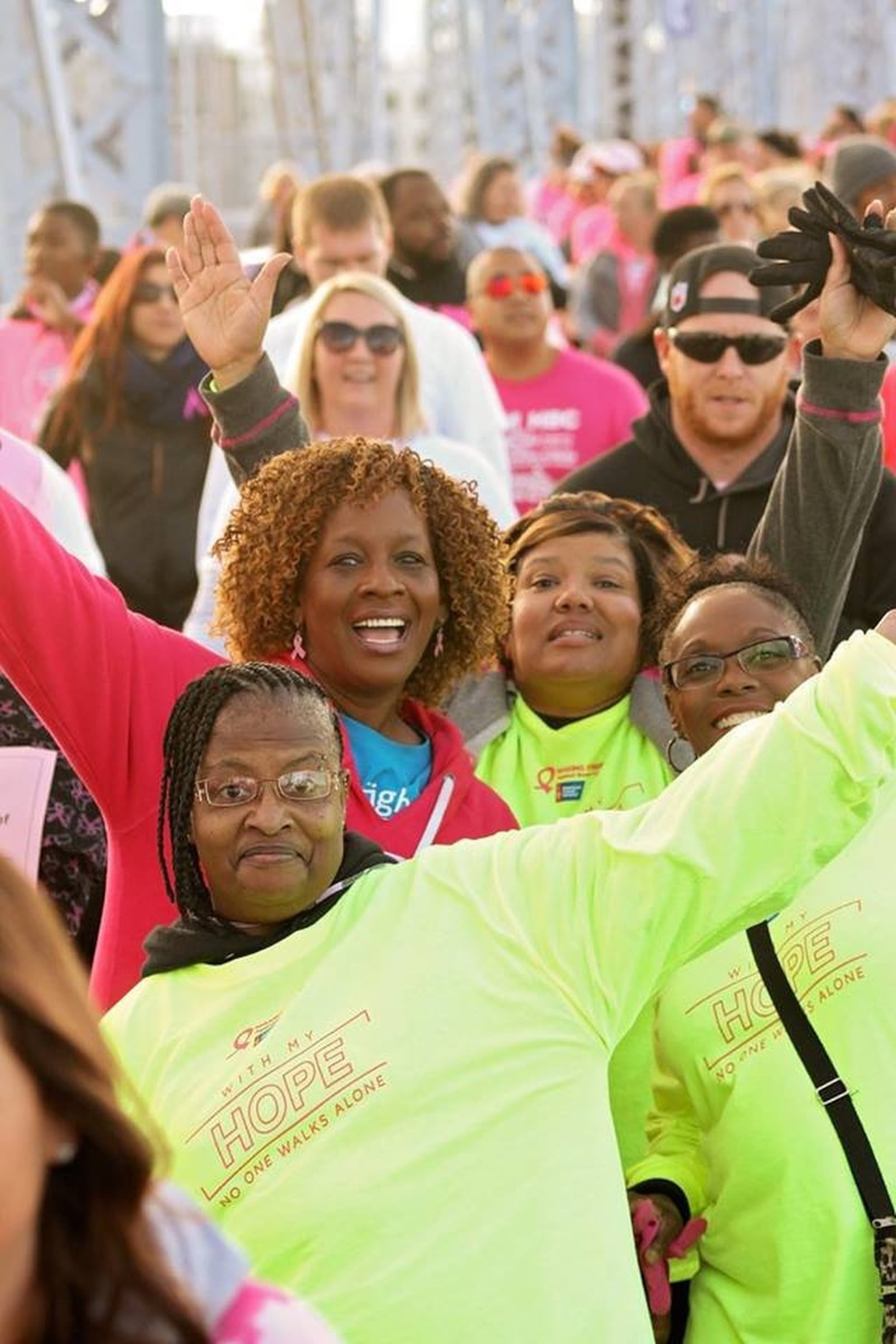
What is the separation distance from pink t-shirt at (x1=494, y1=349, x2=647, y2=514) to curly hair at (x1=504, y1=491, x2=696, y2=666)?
281 centimetres

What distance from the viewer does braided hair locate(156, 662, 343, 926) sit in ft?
10.9

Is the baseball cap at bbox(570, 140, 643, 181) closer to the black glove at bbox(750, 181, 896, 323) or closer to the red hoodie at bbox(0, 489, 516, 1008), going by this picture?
the black glove at bbox(750, 181, 896, 323)

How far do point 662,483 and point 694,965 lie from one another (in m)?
2.17

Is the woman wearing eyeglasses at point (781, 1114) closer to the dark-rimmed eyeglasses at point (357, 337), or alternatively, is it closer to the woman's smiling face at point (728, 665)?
the woman's smiling face at point (728, 665)

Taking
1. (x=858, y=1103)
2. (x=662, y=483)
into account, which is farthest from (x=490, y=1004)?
(x=662, y=483)

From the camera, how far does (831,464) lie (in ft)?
14.6

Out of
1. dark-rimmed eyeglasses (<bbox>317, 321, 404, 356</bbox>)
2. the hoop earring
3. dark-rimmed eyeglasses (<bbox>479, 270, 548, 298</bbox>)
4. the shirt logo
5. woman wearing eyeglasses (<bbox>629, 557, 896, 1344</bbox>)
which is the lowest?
woman wearing eyeglasses (<bbox>629, 557, 896, 1344</bbox>)

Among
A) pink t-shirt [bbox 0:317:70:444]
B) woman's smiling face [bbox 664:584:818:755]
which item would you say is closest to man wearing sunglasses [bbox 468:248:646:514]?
pink t-shirt [bbox 0:317:70:444]

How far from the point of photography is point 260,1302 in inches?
72.2

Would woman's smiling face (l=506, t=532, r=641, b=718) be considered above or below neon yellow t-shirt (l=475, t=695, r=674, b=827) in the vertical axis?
above

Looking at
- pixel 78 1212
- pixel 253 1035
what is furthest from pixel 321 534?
pixel 78 1212

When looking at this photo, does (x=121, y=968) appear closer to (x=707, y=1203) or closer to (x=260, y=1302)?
(x=707, y=1203)

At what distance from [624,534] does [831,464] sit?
38 cm

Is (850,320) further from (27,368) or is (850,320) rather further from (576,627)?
(27,368)
